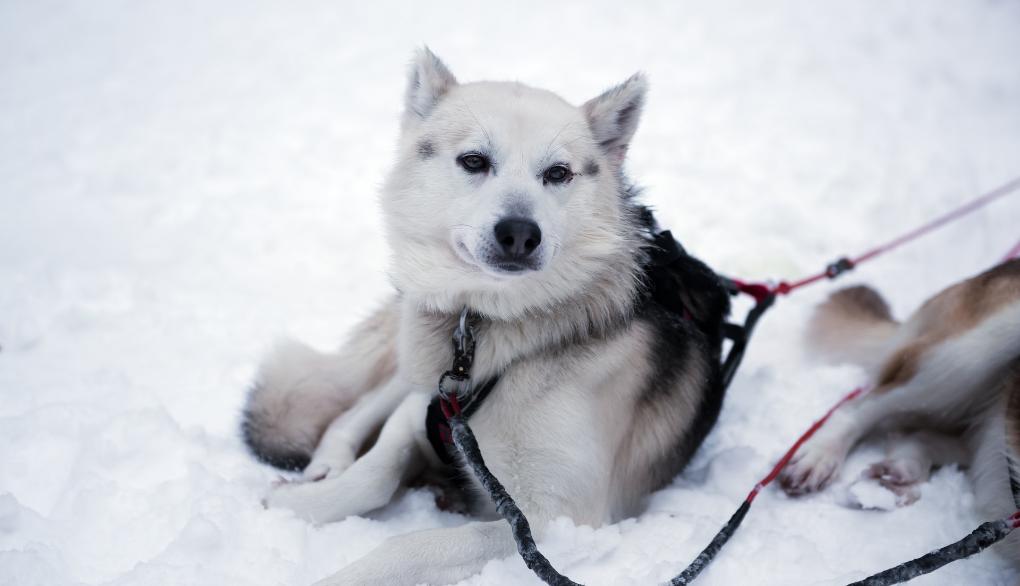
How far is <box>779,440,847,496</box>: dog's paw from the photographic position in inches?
104

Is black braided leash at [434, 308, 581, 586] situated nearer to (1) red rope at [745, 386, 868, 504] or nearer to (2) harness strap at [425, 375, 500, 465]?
(2) harness strap at [425, 375, 500, 465]

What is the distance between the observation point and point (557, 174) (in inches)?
93.6

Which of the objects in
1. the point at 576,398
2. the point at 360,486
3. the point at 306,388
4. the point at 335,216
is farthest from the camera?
the point at 335,216

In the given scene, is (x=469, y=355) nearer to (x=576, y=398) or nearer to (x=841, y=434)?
(x=576, y=398)

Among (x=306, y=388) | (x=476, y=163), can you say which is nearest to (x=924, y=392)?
(x=476, y=163)

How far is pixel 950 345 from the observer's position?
8.95 ft

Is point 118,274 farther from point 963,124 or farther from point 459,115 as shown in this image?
point 963,124

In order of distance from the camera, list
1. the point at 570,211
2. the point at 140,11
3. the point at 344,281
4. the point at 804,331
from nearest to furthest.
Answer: the point at 570,211
the point at 804,331
the point at 344,281
the point at 140,11

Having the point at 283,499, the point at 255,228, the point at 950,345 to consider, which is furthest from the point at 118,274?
the point at 950,345

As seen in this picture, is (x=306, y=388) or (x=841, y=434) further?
(x=306, y=388)

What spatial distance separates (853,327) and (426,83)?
2347 mm

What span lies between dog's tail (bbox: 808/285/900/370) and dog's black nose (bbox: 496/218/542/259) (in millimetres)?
1991

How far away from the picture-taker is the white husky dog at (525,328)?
7.18 ft

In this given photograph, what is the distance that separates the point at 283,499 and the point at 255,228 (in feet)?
9.04
